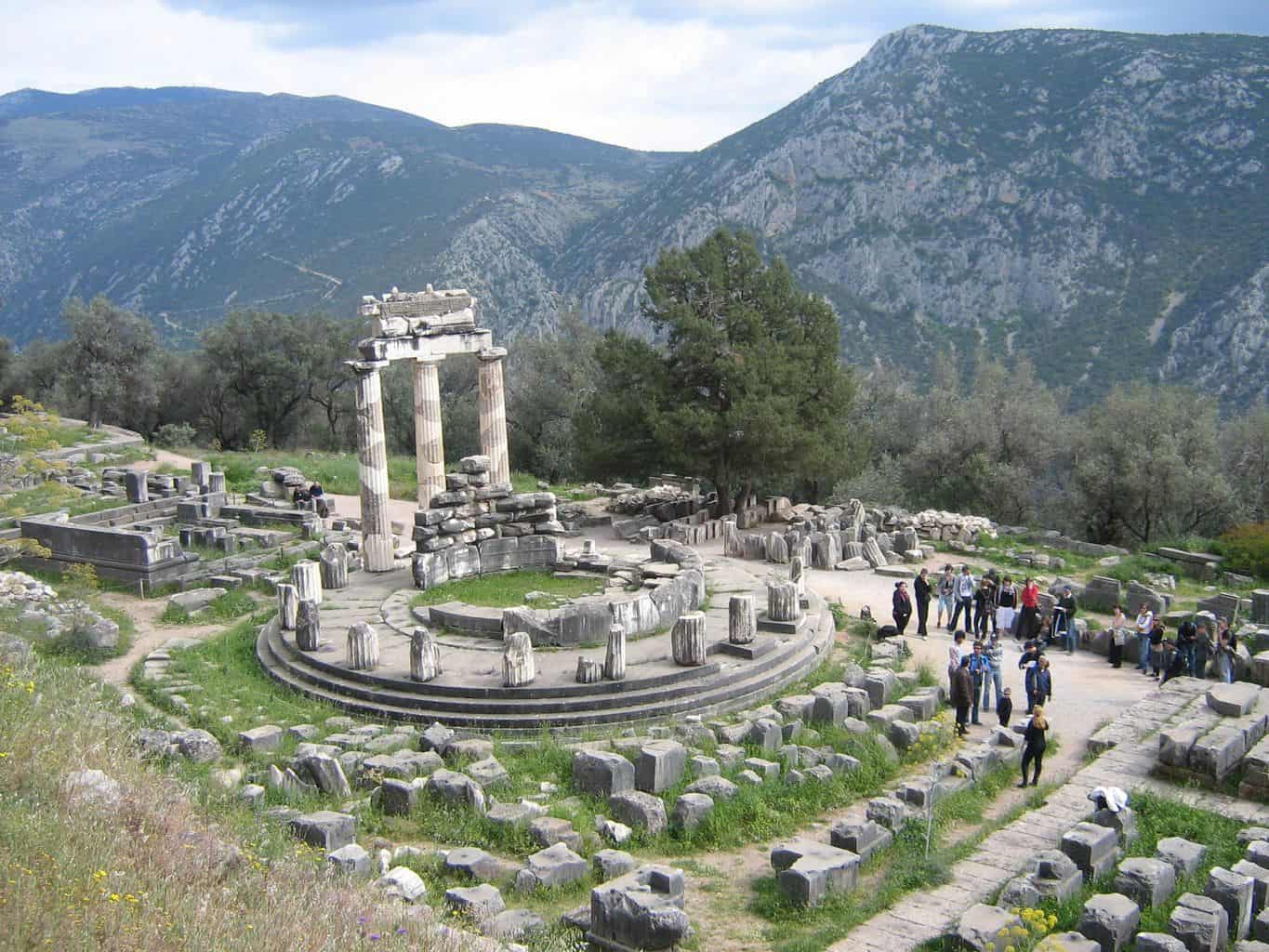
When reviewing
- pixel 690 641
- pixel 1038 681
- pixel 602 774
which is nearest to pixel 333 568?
pixel 690 641

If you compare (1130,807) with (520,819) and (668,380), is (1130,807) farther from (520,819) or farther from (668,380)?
(668,380)

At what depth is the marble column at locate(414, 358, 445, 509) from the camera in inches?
1048

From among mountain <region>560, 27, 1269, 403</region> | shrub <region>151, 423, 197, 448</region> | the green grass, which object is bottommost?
the green grass

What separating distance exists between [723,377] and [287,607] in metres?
15.4

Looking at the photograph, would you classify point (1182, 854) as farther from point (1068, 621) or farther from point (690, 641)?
point (1068, 621)

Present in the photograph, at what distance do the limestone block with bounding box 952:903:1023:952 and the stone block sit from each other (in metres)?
3.85

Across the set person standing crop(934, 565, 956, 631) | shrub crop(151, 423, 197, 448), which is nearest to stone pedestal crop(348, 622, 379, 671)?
person standing crop(934, 565, 956, 631)

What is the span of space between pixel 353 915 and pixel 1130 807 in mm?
9856

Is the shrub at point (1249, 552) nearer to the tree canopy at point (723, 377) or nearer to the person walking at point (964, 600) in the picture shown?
the person walking at point (964, 600)

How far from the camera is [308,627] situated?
60.7ft

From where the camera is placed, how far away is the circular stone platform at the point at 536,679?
629 inches

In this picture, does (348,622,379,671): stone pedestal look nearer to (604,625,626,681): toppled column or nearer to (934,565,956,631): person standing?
(604,625,626,681): toppled column

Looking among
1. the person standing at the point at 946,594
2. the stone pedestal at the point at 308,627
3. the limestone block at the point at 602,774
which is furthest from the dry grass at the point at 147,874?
the person standing at the point at 946,594

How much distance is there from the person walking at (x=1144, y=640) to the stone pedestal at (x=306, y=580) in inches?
635
